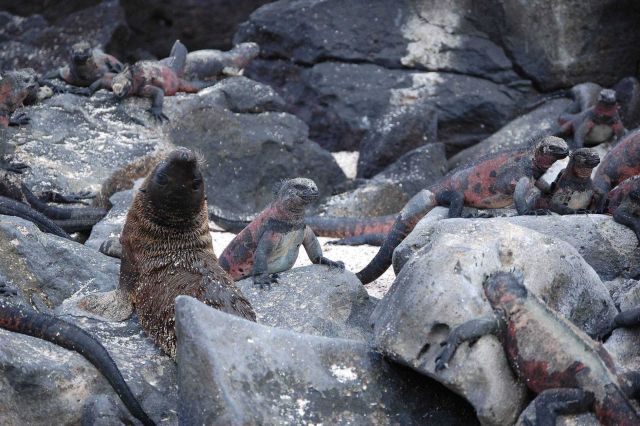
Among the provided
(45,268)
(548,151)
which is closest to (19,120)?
(45,268)

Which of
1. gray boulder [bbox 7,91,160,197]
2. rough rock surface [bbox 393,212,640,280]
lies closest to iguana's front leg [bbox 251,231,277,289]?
rough rock surface [bbox 393,212,640,280]

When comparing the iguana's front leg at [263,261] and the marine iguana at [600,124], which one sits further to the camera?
the marine iguana at [600,124]

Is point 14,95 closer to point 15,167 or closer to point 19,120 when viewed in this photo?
point 19,120

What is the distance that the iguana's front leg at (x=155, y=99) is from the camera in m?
10.1

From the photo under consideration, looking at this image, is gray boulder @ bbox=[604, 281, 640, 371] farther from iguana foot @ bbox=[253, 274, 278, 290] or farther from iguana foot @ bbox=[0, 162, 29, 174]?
iguana foot @ bbox=[0, 162, 29, 174]

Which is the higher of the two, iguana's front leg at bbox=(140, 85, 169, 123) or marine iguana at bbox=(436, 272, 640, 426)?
marine iguana at bbox=(436, 272, 640, 426)

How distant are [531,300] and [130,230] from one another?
2235 mm

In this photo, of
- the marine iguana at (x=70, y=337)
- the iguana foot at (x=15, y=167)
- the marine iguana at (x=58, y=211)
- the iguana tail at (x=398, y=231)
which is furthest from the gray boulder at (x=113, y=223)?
the marine iguana at (x=70, y=337)

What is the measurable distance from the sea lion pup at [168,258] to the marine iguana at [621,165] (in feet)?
11.2

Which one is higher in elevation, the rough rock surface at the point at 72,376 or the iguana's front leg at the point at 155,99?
the rough rock surface at the point at 72,376

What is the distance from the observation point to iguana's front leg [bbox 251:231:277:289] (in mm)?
6312

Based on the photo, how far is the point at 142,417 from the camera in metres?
4.73

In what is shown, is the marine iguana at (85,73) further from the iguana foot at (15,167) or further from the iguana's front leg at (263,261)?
the iguana's front leg at (263,261)

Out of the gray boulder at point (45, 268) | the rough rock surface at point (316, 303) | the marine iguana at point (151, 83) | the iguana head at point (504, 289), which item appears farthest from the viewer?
the marine iguana at point (151, 83)
